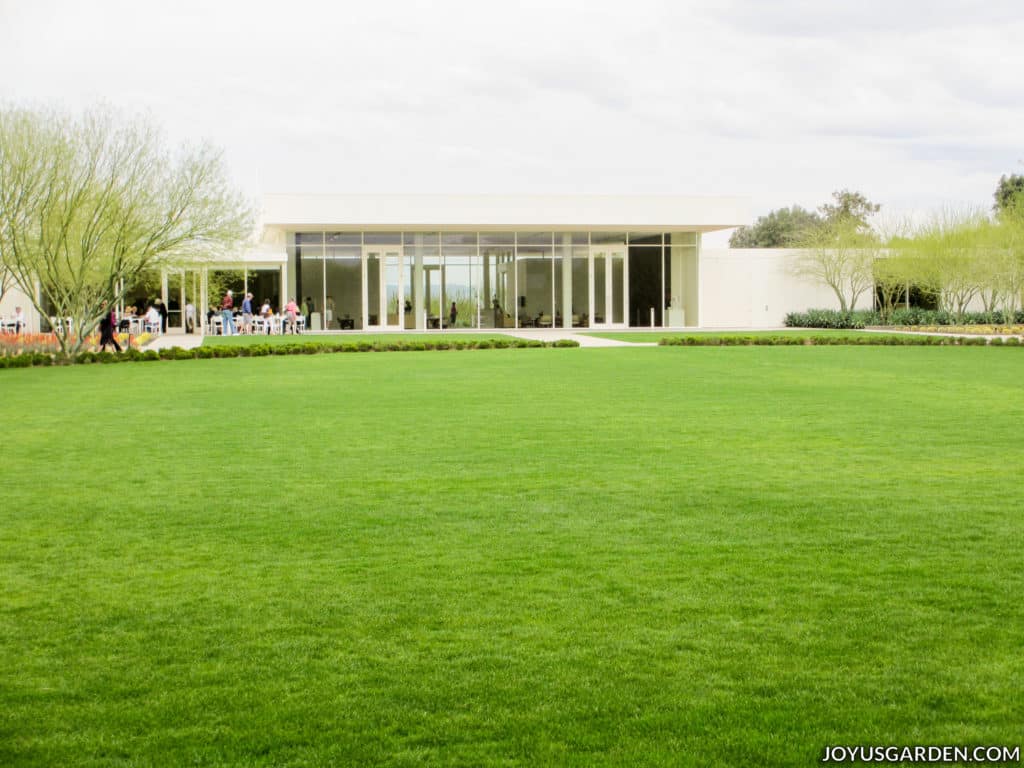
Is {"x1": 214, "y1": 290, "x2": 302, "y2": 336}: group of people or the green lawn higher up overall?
{"x1": 214, "y1": 290, "x2": 302, "y2": 336}: group of people

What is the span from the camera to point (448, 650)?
519 centimetres

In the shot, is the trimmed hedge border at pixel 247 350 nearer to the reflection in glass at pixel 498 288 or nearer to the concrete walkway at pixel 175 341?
the concrete walkway at pixel 175 341

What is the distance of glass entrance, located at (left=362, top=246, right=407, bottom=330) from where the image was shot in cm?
4762

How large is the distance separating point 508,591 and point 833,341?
28.8 m

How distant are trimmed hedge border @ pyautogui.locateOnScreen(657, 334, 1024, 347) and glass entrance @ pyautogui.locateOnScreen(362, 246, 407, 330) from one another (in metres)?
16.6

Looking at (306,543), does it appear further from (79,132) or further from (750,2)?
(79,132)

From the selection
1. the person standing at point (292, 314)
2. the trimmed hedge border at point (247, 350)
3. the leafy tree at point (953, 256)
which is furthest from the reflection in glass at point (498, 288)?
the leafy tree at point (953, 256)

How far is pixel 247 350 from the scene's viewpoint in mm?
29656

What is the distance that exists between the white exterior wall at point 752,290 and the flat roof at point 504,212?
263 cm

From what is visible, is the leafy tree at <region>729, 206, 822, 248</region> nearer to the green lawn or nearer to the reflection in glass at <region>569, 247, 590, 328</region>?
the reflection in glass at <region>569, 247, 590, 328</region>

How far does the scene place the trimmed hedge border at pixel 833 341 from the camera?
1288 inches

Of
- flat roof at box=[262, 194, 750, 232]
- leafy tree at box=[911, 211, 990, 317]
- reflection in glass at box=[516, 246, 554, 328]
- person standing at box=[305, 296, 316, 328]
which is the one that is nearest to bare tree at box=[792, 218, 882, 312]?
leafy tree at box=[911, 211, 990, 317]

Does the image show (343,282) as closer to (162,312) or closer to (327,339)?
(162,312)

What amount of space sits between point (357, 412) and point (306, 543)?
298 inches
